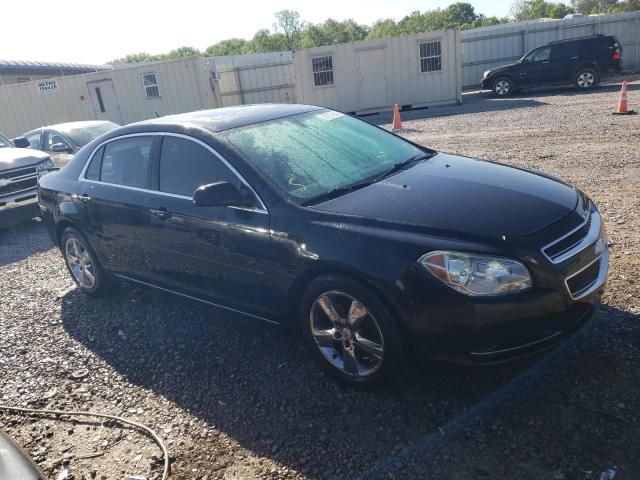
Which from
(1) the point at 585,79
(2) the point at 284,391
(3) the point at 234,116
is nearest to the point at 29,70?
(1) the point at 585,79

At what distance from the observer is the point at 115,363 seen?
150 inches

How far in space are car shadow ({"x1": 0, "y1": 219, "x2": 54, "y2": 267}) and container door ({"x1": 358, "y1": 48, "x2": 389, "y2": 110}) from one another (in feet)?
42.9

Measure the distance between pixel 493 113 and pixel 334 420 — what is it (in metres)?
13.8

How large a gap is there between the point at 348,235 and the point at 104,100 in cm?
1935

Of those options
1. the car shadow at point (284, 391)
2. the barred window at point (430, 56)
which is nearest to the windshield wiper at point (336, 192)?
the car shadow at point (284, 391)

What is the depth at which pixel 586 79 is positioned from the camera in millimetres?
17688

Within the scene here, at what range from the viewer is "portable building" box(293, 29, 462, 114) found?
18344mm

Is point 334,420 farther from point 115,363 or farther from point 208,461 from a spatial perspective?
point 115,363

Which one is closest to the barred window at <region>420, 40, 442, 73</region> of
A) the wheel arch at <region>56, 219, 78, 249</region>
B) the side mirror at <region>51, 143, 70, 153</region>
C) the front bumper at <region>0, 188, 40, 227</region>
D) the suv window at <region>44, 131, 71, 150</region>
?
the suv window at <region>44, 131, 71, 150</region>

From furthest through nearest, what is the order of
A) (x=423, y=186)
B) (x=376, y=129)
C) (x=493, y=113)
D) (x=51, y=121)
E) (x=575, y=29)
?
(x=575, y=29) < (x=51, y=121) < (x=493, y=113) < (x=376, y=129) < (x=423, y=186)

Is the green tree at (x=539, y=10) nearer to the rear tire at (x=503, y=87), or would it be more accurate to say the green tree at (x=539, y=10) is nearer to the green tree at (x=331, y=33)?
the green tree at (x=331, y=33)

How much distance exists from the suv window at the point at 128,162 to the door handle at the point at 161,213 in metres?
0.25

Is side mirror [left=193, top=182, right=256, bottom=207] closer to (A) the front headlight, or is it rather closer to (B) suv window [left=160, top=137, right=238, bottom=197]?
(B) suv window [left=160, top=137, right=238, bottom=197]

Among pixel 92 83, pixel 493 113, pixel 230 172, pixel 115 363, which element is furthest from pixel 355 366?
pixel 92 83
